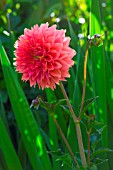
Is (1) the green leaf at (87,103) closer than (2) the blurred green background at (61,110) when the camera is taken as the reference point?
Yes

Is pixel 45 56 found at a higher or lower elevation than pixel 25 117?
higher

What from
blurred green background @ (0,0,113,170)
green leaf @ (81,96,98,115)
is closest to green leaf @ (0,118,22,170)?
blurred green background @ (0,0,113,170)

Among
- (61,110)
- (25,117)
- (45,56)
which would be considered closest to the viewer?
(45,56)

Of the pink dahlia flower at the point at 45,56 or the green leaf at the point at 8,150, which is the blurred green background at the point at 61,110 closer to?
the green leaf at the point at 8,150

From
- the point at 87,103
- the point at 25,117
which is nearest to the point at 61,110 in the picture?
the point at 25,117

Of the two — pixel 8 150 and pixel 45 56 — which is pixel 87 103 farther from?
pixel 8 150

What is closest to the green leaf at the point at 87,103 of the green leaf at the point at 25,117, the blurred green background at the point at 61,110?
the blurred green background at the point at 61,110
